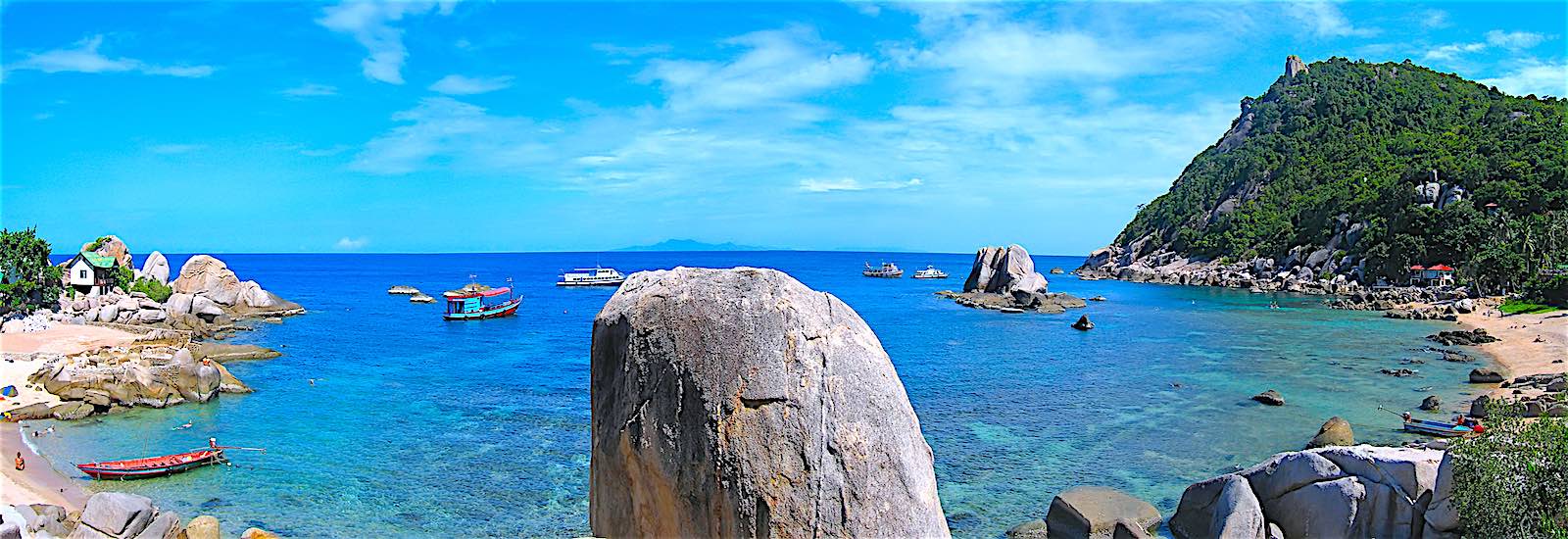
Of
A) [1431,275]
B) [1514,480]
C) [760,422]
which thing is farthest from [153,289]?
[1431,275]

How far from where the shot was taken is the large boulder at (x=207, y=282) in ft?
251

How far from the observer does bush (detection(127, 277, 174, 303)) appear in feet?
235

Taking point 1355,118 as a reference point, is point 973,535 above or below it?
below

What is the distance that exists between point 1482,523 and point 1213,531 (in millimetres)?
5544

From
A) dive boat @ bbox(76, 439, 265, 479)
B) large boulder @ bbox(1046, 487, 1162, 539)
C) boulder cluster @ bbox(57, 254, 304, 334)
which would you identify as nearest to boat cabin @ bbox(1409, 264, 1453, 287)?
large boulder @ bbox(1046, 487, 1162, 539)

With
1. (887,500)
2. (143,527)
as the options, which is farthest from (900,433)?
(143,527)

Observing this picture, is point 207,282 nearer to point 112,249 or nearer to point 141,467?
point 112,249

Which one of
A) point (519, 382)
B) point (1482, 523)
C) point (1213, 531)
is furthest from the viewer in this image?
point (519, 382)

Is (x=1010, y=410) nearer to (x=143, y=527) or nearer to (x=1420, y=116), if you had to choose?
(x=143, y=527)

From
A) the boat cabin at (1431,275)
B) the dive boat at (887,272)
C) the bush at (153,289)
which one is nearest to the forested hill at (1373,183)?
the boat cabin at (1431,275)

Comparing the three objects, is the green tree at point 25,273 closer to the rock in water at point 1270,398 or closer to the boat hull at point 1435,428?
the rock in water at point 1270,398

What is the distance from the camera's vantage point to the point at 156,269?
259 feet

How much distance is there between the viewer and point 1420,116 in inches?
5394

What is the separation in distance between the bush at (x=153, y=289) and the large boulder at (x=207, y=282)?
137 cm
